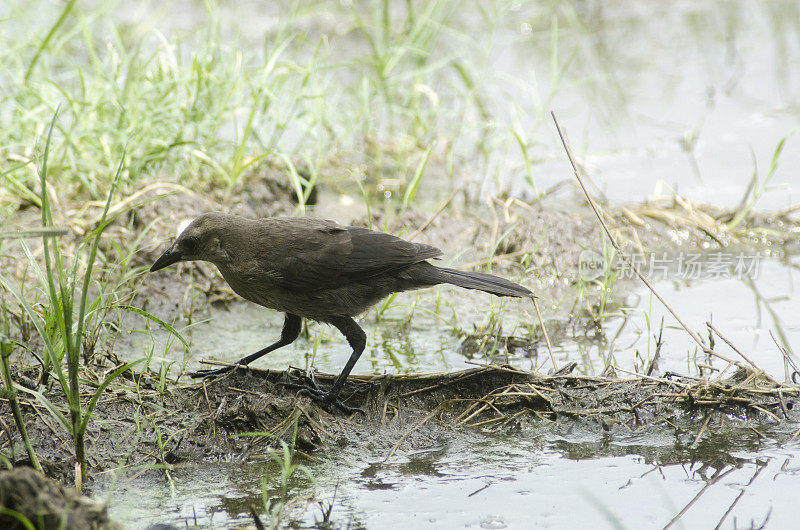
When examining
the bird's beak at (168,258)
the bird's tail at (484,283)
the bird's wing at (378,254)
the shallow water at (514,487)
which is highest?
the bird's wing at (378,254)

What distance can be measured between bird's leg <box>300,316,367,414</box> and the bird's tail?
50cm

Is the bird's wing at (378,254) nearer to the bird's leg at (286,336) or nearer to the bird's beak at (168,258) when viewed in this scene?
the bird's leg at (286,336)

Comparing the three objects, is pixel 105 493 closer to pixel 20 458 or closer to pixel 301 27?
pixel 20 458

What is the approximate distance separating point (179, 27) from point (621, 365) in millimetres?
7358

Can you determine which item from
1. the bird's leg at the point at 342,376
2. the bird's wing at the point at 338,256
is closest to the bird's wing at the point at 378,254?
the bird's wing at the point at 338,256

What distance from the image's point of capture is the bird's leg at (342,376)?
4095 mm

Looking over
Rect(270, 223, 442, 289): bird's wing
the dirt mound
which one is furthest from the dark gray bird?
the dirt mound

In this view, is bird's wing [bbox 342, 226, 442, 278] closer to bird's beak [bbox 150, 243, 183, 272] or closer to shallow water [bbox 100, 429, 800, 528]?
bird's beak [bbox 150, 243, 183, 272]

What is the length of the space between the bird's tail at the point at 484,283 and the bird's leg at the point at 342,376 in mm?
497

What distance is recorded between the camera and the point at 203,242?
4332mm

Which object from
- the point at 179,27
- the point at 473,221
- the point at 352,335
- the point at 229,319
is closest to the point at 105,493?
the point at 352,335

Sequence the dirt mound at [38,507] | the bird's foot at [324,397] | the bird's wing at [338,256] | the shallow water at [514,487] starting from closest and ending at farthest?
the dirt mound at [38,507]
the shallow water at [514,487]
the bird's foot at [324,397]
the bird's wing at [338,256]

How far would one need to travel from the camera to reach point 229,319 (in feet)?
17.7

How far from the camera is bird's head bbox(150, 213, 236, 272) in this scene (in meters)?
4.30
